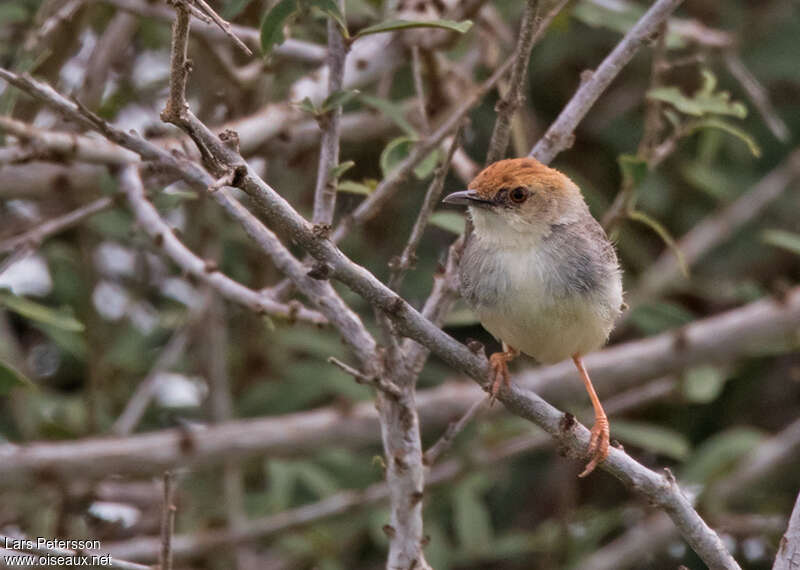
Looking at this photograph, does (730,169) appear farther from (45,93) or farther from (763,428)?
(45,93)

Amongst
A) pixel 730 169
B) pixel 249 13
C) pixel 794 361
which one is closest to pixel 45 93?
pixel 249 13

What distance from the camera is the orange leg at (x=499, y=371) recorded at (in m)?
3.25

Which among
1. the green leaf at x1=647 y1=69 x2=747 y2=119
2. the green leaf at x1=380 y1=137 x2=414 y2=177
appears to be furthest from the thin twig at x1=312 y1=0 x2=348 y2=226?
the green leaf at x1=647 y1=69 x2=747 y2=119

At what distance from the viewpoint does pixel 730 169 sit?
22.4 feet

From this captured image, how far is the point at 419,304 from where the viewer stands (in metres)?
6.54

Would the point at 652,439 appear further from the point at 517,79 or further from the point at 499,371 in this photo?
the point at 517,79

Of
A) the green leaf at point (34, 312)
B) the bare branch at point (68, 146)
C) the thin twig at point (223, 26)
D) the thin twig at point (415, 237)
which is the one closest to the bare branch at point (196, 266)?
the bare branch at point (68, 146)

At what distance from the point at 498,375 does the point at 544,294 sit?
1.75ft

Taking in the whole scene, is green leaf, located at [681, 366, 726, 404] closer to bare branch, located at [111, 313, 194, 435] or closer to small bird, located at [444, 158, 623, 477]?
small bird, located at [444, 158, 623, 477]

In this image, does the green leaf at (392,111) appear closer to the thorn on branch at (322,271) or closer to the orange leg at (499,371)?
the orange leg at (499,371)

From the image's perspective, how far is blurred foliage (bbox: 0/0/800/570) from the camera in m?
5.66

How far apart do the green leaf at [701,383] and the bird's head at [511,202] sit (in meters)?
1.95

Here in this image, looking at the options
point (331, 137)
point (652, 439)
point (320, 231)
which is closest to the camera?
point (320, 231)

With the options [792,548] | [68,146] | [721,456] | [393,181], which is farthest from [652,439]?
[68,146]
